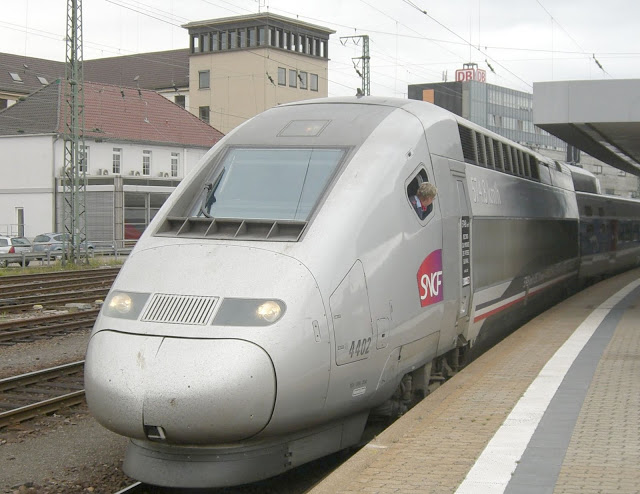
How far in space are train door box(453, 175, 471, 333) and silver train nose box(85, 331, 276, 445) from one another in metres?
3.46

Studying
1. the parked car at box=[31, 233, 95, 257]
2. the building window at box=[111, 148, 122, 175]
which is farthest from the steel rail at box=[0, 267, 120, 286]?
the building window at box=[111, 148, 122, 175]

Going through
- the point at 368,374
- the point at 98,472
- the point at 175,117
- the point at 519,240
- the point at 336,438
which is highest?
the point at 175,117

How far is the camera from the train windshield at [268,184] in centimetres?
720

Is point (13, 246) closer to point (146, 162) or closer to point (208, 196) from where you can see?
point (146, 162)

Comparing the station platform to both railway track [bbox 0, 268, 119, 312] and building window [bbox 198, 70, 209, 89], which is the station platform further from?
building window [bbox 198, 70, 209, 89]

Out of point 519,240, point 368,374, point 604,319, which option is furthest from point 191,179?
point 604,319

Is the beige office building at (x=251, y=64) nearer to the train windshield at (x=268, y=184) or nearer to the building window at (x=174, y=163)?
the building window at (x=174, y=163)

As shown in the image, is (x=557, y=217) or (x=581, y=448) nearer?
(x=581, y=448)

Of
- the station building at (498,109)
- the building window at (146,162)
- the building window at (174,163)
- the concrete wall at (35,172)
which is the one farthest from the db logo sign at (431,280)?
the station building at (498,109)

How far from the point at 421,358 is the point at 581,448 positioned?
2016mm

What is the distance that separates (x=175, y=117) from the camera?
56812 millimetres

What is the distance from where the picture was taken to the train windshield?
720cm

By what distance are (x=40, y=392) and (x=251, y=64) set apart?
63078 mm

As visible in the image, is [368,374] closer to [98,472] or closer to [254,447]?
[254,447]
